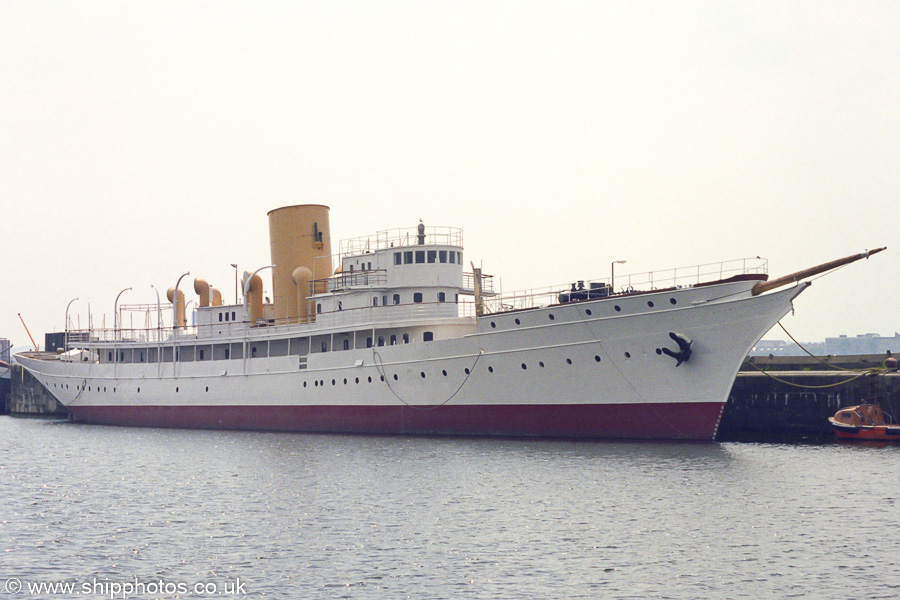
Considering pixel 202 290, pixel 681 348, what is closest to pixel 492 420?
pixel 681 348

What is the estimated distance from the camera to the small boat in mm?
33656

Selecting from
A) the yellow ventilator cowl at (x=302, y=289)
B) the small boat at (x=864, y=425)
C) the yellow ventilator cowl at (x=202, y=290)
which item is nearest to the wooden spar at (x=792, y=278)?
A: the small boat at (x=864, y=425)

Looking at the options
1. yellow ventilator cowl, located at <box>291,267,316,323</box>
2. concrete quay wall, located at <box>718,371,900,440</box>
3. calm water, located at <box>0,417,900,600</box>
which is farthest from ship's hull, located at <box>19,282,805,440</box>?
concrete quay wall, located at <box>718,371,900,440</box>

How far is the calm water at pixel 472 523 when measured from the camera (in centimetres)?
1766

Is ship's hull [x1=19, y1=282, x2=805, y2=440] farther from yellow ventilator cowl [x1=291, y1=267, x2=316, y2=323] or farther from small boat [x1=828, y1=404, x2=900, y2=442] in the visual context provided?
small boat [x1=828, y1=404, x2=900, y2=442]

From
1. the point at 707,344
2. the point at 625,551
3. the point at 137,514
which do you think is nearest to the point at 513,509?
the point at 625,551

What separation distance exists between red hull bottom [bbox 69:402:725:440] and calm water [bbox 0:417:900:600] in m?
0.83

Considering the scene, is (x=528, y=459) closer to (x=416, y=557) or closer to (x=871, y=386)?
(x=416, y=557)

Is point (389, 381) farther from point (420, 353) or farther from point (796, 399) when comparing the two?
point (796, 399)

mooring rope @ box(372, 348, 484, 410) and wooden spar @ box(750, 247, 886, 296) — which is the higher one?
wooden spar @ box(750, 247, 886, 296)

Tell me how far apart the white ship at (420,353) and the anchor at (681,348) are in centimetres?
6

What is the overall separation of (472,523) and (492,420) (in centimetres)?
1353

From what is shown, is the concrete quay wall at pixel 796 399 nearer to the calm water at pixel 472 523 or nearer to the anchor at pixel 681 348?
the calm water at pixel 472 523

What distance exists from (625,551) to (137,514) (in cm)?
1284
